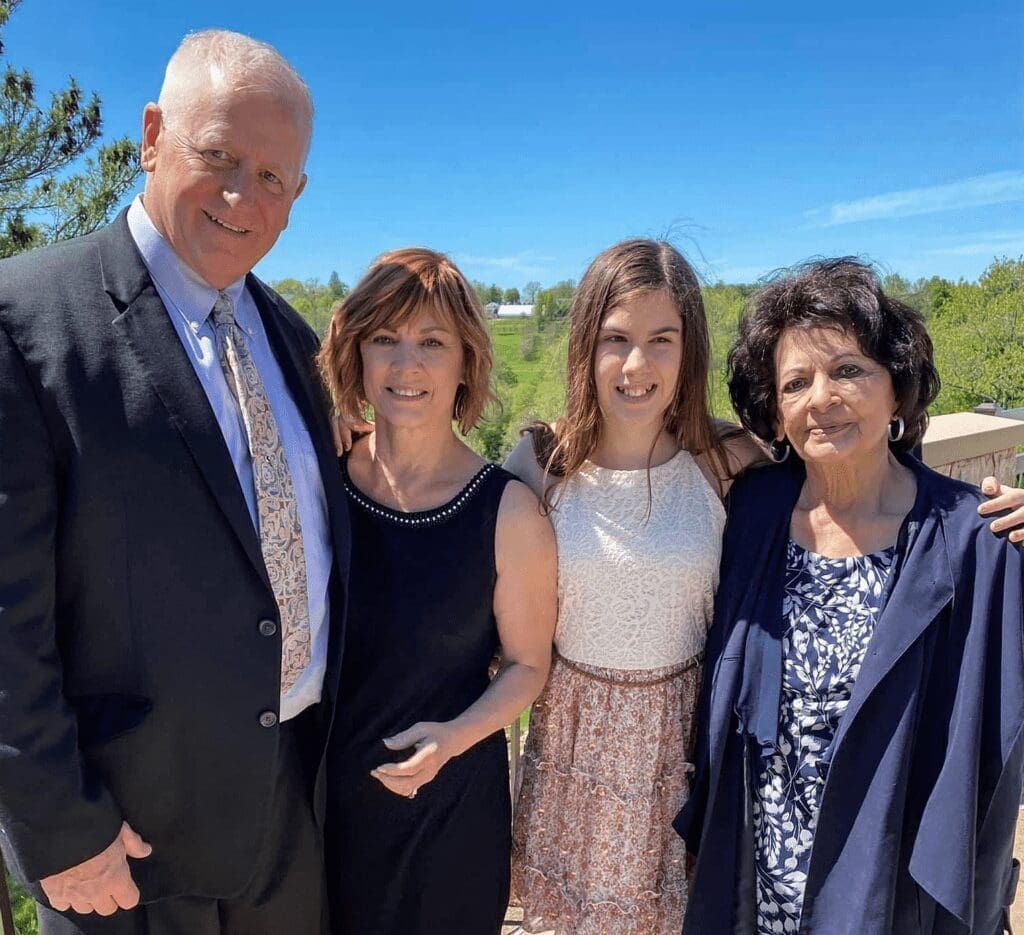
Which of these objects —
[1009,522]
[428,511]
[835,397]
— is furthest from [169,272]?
[1009,522]

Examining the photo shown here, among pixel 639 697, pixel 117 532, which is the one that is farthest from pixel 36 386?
pixel 639 697

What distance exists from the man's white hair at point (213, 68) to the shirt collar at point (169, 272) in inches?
8.0

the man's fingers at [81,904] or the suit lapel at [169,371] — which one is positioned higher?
the suit lapel at [169,371]

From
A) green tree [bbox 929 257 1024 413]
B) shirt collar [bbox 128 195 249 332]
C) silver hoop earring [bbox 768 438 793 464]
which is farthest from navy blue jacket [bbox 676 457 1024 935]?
green tree [bbox 929 257 1024 413]

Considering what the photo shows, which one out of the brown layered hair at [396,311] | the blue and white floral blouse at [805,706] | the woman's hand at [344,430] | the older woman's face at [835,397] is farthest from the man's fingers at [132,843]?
the older woman's face at [835,397]

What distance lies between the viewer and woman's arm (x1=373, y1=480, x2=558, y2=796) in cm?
185

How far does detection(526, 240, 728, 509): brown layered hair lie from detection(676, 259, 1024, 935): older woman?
0.49 ft

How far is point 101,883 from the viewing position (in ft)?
4.69

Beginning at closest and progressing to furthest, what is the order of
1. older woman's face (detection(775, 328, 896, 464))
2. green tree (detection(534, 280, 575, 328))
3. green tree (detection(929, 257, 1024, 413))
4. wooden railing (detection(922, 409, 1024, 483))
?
older woman's face (detection(775, 328, 896, 464))
green tree (detection(534, 280, 575, 328))
wooden railing (detection(922, 409, 1024, 483))
green tree (detection(929, 257, 1024, 413))

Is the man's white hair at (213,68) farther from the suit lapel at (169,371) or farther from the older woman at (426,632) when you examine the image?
the older woman at (426,632)

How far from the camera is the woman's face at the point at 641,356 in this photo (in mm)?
1997

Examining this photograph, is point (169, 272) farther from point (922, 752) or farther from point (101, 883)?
point (922, 752)

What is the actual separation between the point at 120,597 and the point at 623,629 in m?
1.13

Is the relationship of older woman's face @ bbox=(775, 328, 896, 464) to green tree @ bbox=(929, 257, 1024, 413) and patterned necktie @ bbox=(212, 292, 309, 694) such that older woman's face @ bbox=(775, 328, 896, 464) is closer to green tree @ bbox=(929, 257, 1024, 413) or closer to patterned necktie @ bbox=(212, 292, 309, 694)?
patterned necktie @ bbox=(212, 292, 309, 694)
